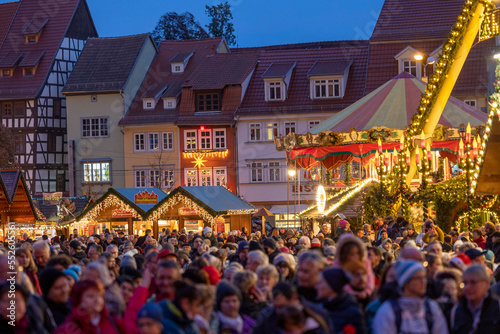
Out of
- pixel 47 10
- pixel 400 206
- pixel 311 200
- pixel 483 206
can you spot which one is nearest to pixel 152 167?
pixel 311 200

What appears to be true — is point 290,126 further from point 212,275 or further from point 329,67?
point 212,275

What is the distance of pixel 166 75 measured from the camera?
55.2m

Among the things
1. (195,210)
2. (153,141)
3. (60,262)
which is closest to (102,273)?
(60,262)

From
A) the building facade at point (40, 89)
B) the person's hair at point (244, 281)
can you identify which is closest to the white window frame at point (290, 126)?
the building facade at point (40, 89)

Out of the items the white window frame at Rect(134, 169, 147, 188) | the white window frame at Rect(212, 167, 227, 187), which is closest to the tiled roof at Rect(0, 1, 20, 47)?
the white window frame at Rect(134, 169, 147, 188)

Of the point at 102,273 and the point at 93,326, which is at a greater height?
the point at 102,273

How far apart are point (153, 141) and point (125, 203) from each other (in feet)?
63.7

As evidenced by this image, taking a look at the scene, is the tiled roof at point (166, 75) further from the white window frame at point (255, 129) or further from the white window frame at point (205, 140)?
the white window frame at point (255, 129)

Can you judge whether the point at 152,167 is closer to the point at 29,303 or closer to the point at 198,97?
the point at 198,97

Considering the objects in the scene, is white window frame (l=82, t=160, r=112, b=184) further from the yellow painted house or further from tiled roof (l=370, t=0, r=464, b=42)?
tiled roof (l=370, t=0, r=464, b=42)

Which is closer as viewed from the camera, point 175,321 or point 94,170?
point 175,321

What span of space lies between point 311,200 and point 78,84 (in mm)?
15396

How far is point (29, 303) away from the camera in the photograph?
639cm

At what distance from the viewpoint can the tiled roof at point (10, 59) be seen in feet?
181
